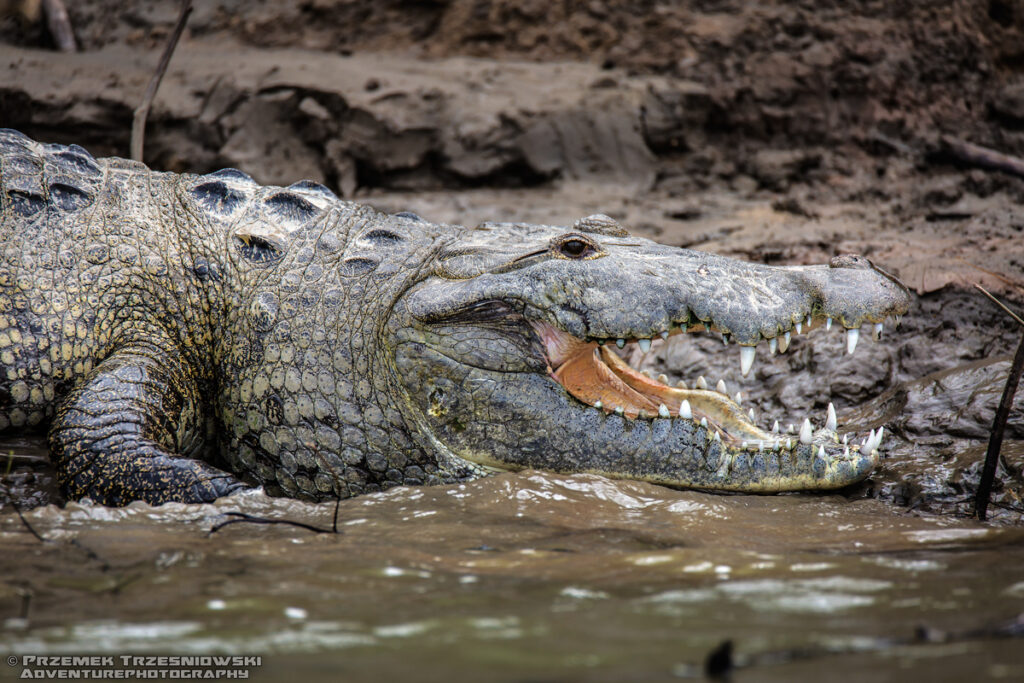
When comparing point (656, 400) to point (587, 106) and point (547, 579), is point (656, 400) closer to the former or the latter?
point (547, 579)

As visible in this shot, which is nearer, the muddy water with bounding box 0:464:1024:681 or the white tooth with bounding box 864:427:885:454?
the muddy water with bounding box 0:464:1024:681

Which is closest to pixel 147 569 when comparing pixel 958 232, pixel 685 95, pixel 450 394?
pixel 450 394

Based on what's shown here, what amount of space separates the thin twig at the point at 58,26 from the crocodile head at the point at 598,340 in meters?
5.81

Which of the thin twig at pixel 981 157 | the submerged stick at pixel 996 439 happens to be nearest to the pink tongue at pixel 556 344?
the submerged stick at pixel 996 439

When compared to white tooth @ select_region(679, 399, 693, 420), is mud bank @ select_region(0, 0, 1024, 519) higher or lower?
higher

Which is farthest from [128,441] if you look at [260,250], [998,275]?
[998,275]

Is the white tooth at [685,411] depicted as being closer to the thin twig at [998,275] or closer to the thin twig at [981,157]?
the thin twig at [998,275]

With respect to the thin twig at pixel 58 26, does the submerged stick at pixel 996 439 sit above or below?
below

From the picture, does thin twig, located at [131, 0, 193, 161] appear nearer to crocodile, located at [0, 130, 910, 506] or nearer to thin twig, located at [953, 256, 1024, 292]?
crocodile, located at [0, 130, 910, 506]

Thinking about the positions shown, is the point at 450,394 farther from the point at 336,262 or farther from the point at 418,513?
the point at 336,262

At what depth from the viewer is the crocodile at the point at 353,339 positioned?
3352 mm

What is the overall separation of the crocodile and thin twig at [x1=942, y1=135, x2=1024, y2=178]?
3804mm

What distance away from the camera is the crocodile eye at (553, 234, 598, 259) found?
355 cm

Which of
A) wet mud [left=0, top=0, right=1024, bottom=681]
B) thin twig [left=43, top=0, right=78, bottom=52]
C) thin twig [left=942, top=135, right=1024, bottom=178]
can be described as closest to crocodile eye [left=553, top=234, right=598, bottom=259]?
wet mud [left=0, top=0, right=1024, bottom=681]
